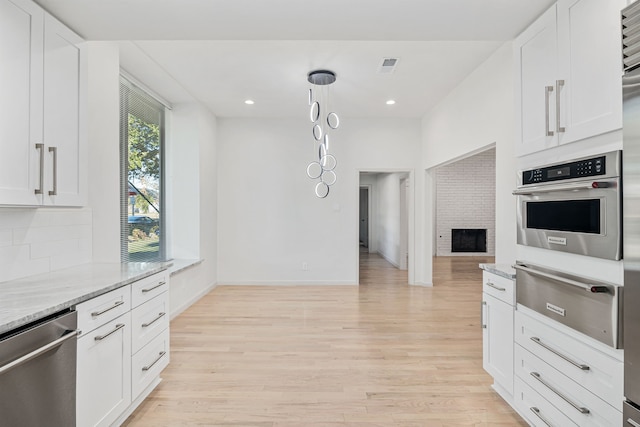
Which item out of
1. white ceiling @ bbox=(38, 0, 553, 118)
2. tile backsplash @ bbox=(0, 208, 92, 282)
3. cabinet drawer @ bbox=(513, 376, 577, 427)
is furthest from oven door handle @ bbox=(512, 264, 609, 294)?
tile backsplash @ bbox=(0, 208, 92, 282)

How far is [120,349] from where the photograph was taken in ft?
6.28

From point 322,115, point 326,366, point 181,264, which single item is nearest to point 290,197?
point 322,115

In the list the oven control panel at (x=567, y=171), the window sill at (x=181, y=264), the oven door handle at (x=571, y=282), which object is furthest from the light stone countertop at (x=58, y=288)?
the oven control panel at (x=567, y=171)

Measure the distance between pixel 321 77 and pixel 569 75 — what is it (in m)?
2.65

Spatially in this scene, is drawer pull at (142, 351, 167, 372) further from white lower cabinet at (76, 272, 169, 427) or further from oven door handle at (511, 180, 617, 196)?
oven door handle at (511, 180, 617, 196)

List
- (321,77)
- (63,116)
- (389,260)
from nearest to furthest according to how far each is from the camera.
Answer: (63,116), (321,77), (389,260)

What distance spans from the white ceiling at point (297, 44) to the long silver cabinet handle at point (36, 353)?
1.77 m

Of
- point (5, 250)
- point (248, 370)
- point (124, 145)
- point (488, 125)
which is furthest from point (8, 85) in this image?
point (488, 125)

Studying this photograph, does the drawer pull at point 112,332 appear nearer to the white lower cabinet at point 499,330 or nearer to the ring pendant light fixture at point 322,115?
the white lower cabinet at point 499,330

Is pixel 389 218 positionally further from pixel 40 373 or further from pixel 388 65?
pixel 40 373

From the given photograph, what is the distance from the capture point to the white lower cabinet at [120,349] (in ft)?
5.41

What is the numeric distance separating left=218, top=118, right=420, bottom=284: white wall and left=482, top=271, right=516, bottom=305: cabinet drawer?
11.7ft

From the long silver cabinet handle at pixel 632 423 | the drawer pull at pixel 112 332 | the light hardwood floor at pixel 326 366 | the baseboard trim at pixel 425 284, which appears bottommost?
the light hardwood floor at pixel 326 366

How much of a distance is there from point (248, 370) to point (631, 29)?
3.08 meters
